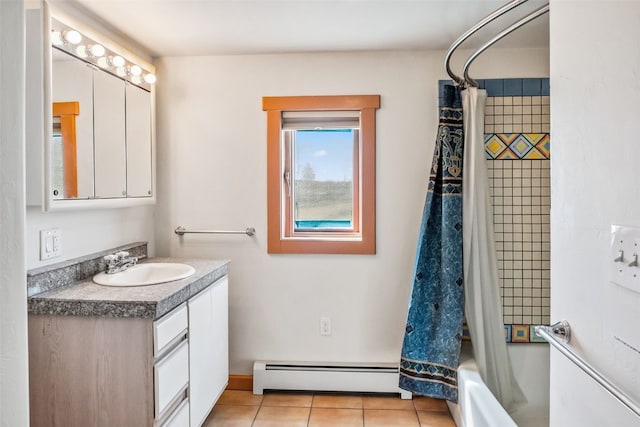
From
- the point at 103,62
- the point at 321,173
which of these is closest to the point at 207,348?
the point at 321,173

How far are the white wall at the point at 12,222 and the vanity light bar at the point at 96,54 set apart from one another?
125 cm

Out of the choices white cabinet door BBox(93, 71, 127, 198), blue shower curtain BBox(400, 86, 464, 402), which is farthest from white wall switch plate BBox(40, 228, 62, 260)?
blue shower curtain BBox(400, 86, 464, 402)

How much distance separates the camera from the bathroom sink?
2.01 metres

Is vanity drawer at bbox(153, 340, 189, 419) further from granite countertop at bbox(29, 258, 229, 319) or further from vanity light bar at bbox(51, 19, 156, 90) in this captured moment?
vanity light bar at bbox(51, 19, 156, 90)

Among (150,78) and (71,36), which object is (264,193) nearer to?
(150,78)

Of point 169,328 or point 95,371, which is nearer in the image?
point 95,371

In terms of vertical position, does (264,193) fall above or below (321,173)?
below

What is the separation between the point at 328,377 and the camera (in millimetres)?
2576

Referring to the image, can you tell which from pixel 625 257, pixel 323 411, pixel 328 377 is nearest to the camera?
pixel 625 257

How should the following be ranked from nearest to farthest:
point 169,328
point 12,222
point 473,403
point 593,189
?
point 12,222 < point 593,189 < point 169,328 < point 473,403

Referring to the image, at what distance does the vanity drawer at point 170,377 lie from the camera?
1.61 meters

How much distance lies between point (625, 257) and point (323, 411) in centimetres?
197

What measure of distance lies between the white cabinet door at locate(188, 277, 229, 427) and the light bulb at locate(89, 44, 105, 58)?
123cm

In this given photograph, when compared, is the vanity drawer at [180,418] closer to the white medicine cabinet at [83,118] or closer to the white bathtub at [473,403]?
the white medicine cabinet at [83,118]
